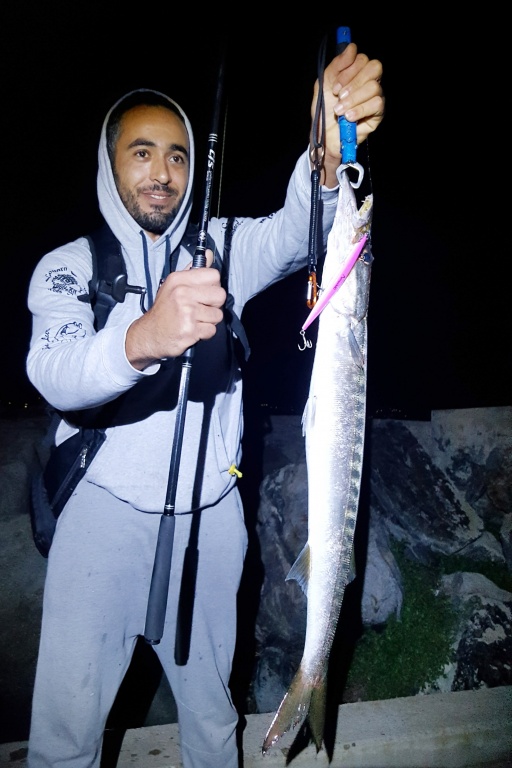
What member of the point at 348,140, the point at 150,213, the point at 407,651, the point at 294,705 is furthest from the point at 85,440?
the point at 407,651

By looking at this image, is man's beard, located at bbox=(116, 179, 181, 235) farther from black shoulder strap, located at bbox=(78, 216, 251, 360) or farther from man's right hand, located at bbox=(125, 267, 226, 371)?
man's right hand, located at bbox=(125, 267, 226, 371)

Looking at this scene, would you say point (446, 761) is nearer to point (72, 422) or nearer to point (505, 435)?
point (72, 422)

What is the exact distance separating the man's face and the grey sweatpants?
5.86 ft

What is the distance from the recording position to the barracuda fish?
2.03 meters

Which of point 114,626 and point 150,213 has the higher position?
point 150,213

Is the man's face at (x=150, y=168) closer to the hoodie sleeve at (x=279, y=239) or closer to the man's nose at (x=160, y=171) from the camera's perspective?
the man's nose at (x=160, y=171)

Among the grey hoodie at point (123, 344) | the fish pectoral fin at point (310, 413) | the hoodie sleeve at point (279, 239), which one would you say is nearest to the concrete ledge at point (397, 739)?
the grey hoodie at point (123, 344)

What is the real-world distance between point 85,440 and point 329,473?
1351 mm

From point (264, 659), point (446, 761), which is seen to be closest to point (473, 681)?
point (446, 761)

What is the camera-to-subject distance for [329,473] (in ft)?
6.83

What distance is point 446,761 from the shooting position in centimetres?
309

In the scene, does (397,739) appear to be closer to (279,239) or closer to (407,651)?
(407,651)

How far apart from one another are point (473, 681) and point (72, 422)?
5.55 metres

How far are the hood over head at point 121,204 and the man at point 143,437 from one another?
0.05 feet
